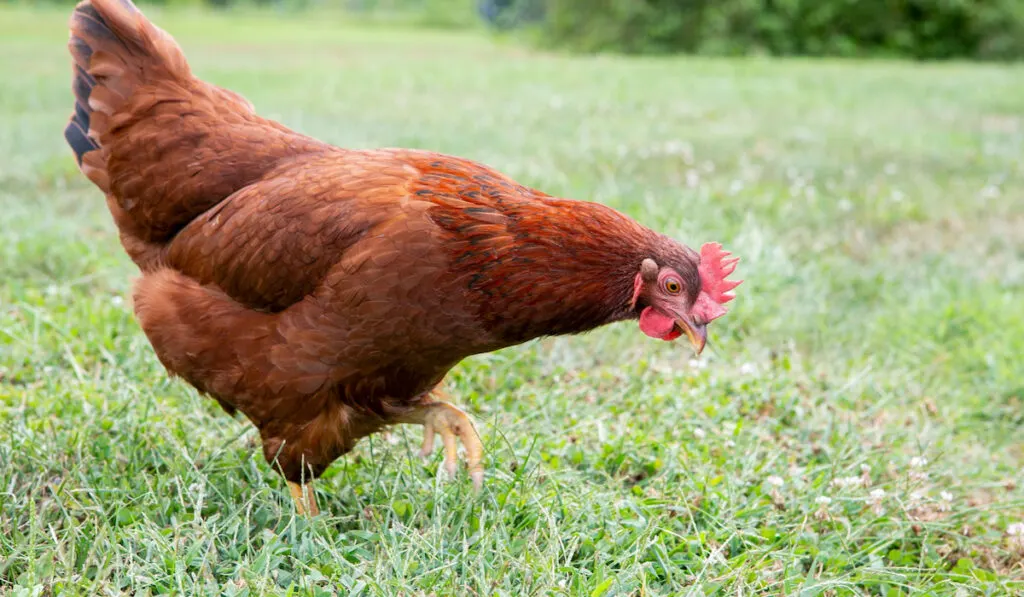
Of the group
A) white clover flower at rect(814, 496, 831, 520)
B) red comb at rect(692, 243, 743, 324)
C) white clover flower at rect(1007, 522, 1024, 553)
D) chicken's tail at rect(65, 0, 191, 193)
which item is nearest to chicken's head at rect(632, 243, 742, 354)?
red comb at rect(692, 243, 743, 324)

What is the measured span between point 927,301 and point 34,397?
4.07 m

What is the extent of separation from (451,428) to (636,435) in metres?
0.72

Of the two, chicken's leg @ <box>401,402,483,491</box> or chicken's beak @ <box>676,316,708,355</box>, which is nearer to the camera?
chicken's beak @ <box>676,316,708,355</box>

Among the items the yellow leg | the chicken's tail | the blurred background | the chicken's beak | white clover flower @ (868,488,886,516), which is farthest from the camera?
the blurred background

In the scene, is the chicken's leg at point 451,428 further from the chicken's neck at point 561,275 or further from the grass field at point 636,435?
the chicken's neck at point 561,275

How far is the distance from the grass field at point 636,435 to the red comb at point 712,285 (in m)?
0.64

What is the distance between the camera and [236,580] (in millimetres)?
2391

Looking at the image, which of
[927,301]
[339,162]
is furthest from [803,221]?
[339,162]

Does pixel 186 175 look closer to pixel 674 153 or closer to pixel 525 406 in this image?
pixel 525 406

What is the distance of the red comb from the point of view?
8.25ft

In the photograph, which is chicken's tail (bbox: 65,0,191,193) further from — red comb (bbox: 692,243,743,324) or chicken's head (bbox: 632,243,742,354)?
red comb (bbox: 692,243,743,324)

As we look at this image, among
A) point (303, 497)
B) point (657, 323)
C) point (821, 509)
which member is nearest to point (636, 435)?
point (821, 509)

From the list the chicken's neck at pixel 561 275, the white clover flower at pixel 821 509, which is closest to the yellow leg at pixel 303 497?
the chicken's neck at pixel 561 275

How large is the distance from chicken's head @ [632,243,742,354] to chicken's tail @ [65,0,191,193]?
6.12 feet
